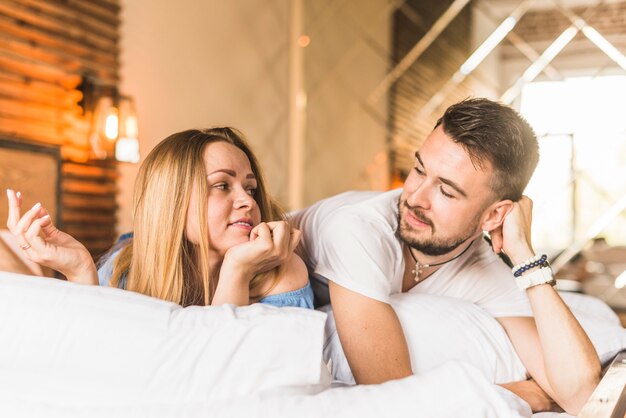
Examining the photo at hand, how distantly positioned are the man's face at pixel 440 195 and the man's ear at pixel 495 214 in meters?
0.04

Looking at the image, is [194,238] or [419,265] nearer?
[194,238]

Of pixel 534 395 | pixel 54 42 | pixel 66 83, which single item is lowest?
pixel 534 395

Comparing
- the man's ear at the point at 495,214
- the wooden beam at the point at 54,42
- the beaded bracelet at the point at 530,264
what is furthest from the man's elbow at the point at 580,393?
the wooden beam at the point at 54,42

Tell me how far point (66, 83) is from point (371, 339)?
1.83 meters

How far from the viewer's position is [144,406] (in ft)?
2.98

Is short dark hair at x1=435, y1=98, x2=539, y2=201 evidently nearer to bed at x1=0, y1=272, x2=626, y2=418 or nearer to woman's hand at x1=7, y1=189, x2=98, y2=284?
bed at x1=0, y1=272, x2=626, y2=418

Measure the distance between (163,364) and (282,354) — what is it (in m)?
0.17

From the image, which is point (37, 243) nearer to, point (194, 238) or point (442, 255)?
point (194, 238)

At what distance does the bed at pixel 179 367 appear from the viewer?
90 centimetres

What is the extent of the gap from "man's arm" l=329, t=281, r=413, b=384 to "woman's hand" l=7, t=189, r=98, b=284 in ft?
1.90

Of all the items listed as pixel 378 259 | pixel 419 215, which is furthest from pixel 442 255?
pixel 378 259

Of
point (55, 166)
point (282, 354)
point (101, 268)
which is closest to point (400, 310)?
point (282, 354)

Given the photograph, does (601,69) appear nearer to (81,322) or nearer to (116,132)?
(116,132)

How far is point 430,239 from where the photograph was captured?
64.9 inches
